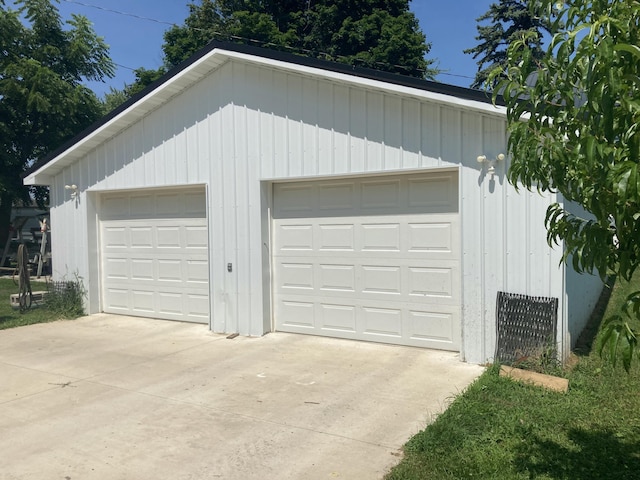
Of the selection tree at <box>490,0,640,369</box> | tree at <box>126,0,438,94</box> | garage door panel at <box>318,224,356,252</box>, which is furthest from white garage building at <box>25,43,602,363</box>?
tree at <box>126,0,438,94</box>

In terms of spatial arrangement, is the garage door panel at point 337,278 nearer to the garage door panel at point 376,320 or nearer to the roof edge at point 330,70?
the garage door panel at point 376,320

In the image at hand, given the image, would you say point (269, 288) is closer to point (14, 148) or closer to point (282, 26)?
point (14, 148)

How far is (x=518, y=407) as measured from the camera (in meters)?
4.64

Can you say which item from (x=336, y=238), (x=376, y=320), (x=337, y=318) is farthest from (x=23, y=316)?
(x=376, y=320)

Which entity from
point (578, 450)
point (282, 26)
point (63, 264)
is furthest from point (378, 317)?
point (282, 26)

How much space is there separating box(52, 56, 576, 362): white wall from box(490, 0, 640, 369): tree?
139 inches

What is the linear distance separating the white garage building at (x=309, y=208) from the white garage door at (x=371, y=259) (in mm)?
19

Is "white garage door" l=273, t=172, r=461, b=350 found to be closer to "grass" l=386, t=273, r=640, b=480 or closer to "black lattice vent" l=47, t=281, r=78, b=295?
"grass" l=386, t=273, r=640, b=480

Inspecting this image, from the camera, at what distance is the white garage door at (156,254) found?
349 inches

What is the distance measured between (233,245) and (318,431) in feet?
13.8

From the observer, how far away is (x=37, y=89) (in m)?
19.7

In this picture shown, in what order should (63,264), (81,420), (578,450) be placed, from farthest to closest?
(63,264)
(81,420)
(578,450)

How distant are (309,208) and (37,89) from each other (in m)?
16.6

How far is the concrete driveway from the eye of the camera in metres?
3.88
